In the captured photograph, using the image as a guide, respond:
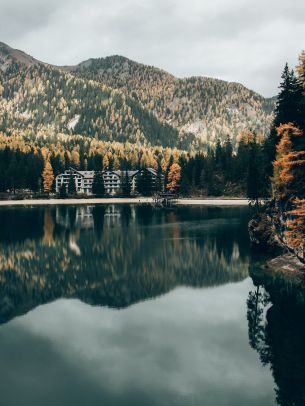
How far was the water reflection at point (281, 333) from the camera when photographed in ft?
78.3

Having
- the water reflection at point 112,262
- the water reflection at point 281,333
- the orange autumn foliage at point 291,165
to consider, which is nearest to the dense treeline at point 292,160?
the orange autumn foliage at point 291,165

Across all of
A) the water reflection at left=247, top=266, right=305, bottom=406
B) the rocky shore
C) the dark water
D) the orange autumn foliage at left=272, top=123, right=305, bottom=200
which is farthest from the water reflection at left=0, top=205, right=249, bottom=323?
the orange autumn foliage at left=272, top=123, right=305, bottom=200

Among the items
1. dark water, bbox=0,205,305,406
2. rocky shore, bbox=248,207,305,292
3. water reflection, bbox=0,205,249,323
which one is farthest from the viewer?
water reflection, bbox=0,205,249,323

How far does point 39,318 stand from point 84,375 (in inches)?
498

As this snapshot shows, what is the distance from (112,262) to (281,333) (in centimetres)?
3228

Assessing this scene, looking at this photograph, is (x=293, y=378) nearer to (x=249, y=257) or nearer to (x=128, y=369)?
(x=128, y=369)

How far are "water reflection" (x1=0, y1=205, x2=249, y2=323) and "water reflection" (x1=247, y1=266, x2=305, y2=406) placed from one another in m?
8.43

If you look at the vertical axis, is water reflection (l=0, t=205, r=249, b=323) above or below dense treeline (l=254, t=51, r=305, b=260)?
below

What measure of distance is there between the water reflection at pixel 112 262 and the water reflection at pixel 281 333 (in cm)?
843

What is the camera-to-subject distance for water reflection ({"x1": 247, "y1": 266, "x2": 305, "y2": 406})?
2388 cm

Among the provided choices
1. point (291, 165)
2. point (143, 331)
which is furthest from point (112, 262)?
point (291, 165)

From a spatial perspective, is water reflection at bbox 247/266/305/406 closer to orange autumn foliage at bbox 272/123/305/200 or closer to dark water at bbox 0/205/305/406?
dark water at bbox 0/205/305/406

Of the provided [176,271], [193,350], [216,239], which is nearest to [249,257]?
[176,271]

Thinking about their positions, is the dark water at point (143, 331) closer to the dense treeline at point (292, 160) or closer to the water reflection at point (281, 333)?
the water reflection at point (281, 333)
